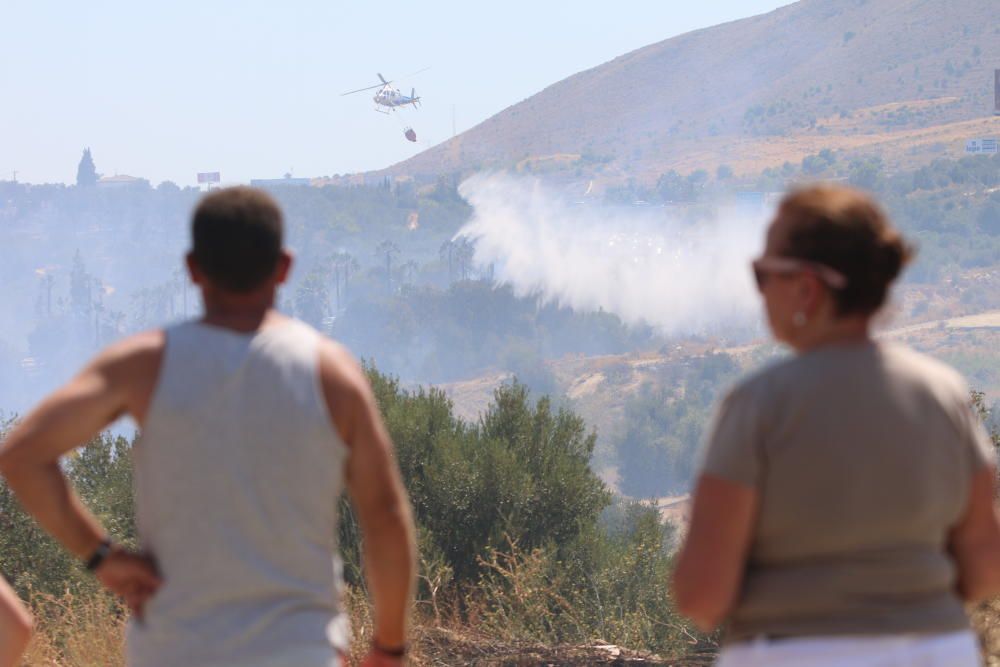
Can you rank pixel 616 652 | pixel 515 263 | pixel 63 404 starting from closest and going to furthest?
pixel 63 404
pixel 616 652
pixel 515 263

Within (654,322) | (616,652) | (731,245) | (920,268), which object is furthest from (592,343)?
(616,652)

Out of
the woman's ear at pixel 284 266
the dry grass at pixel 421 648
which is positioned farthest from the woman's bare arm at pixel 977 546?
the dry grass at pixel 421 648

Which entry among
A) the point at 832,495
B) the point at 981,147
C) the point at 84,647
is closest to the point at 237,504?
the point at 832,495

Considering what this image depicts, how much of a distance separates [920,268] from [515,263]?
54.4 m

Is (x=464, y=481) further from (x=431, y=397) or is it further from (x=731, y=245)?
(x=731, y=245)

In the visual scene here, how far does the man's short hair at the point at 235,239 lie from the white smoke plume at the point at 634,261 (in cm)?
14130

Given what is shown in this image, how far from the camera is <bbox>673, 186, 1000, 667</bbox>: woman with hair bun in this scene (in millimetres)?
2174

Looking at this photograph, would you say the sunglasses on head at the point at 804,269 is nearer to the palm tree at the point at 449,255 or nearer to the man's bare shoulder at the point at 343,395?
the man's bare shoulder at the point at 343,395

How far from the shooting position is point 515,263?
176500 millimetres

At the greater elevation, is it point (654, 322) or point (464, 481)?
point (464, 481)

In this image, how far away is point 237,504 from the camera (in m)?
2.44

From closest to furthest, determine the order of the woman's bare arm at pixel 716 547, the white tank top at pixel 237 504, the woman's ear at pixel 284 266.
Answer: the woman's bare arm at pixel 716 547 → the white tank top at pixel 237 504 → the woman's ear at pixel 284 266

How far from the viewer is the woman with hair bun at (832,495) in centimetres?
217

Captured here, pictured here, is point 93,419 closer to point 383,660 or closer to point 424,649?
point 383,660
